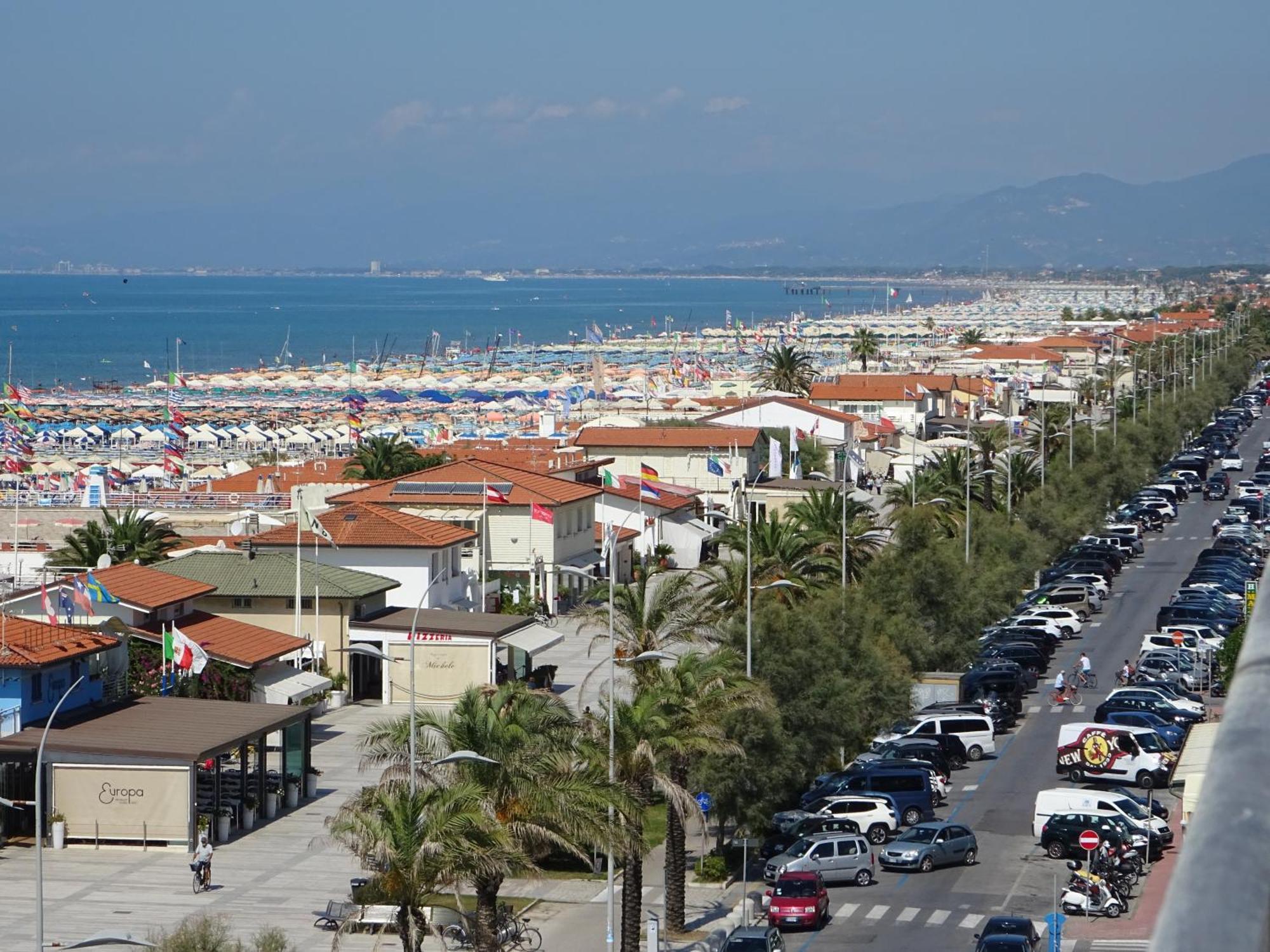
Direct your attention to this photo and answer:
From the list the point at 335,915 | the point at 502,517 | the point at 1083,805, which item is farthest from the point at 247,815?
the point at 502,517

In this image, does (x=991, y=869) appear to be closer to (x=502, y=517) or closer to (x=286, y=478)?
(x=502, y=517)

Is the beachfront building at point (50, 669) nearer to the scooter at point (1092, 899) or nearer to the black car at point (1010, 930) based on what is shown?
the black car at point (1010, 930)

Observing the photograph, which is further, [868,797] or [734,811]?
[868,797]

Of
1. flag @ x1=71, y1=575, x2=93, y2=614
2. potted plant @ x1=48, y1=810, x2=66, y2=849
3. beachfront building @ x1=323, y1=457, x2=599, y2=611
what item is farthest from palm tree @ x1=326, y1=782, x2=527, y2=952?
beachfront building @ x1=323, y1=457, x2=599, y2=611

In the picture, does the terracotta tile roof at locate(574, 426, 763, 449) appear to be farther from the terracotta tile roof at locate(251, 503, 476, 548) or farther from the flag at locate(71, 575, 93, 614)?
the flag at locate(71, 575, 93, 614)

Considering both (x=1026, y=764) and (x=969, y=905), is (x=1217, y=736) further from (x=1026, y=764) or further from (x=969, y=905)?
(x=1026, y=764)

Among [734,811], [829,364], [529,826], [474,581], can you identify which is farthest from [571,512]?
[829,364]
